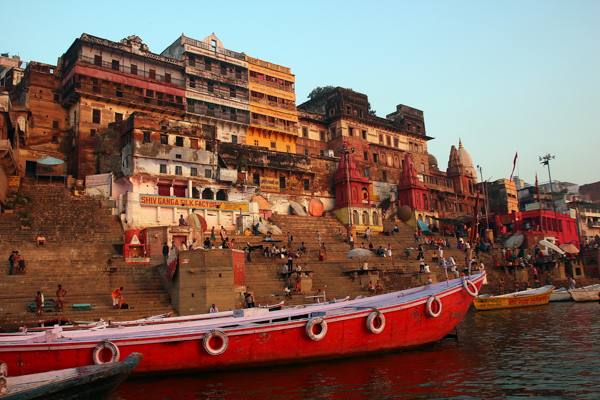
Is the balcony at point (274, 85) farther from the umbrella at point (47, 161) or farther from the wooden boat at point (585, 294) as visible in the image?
the wooden boat at point (585, 294)

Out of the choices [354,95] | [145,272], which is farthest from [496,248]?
[145,272]

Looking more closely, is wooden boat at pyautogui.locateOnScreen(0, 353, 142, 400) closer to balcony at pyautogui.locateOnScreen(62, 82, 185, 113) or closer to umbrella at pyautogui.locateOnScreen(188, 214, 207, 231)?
umbrella at pyautogui.locateOnScreen(188, 214, 207, 231)

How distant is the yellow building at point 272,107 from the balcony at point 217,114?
84 centimetres

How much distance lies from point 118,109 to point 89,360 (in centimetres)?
2785

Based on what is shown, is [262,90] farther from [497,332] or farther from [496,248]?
[497,332]

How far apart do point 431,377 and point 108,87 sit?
3182cm

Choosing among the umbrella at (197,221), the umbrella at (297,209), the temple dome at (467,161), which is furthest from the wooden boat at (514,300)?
the temple dome at (467,161)

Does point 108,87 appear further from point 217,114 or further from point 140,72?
point 217,114

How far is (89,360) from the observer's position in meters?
11.0

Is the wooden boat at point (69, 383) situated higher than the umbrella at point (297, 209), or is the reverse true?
the umbrella at point (297, 209)

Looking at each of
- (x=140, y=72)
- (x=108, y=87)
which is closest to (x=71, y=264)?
(x=108, y=87)

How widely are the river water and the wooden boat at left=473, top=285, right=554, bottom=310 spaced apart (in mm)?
10575

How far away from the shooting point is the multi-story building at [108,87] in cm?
3369

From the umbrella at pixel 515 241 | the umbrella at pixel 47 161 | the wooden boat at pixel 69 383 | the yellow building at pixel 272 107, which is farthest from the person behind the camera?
the yellow building at pixel 272 107
